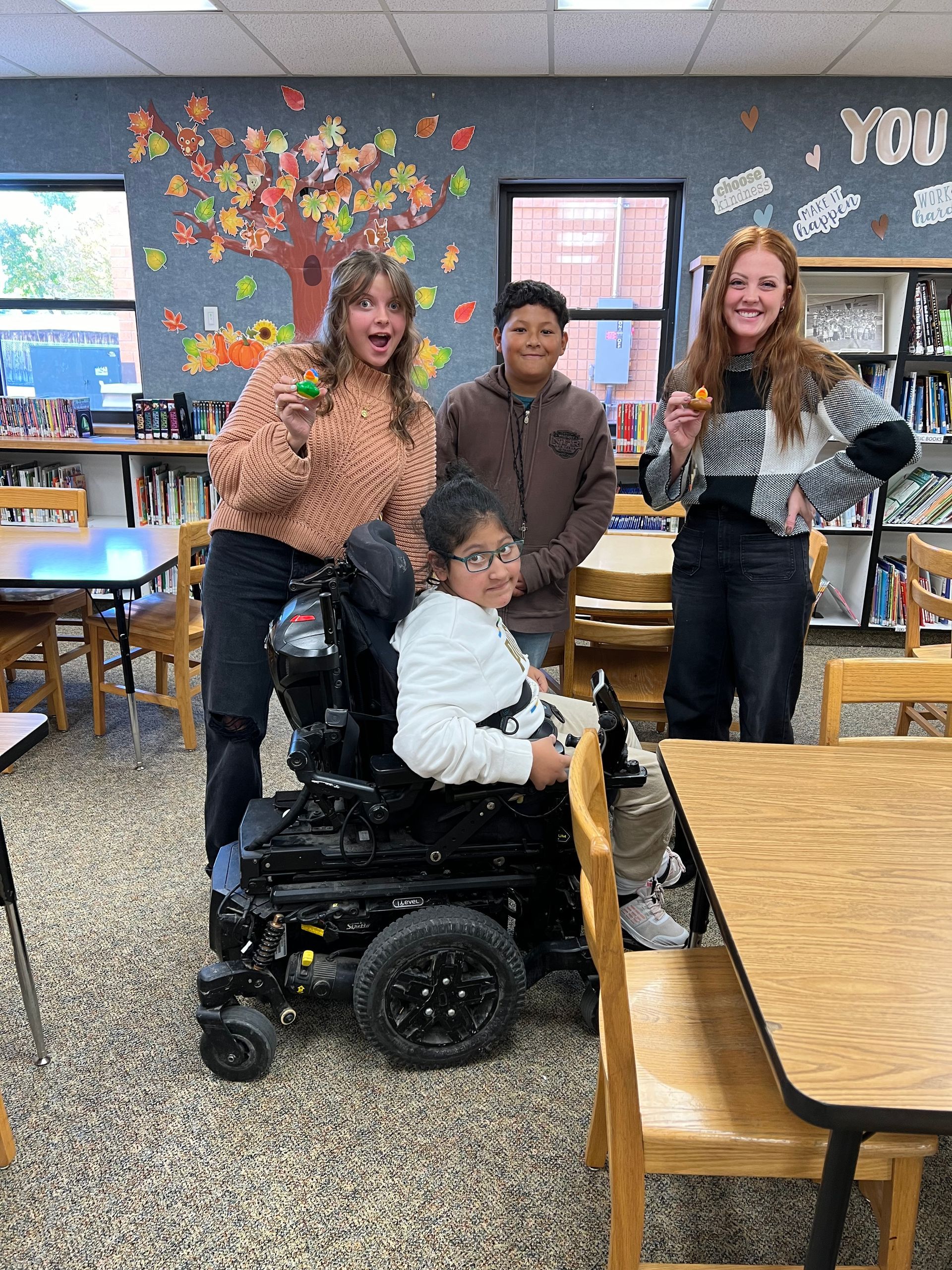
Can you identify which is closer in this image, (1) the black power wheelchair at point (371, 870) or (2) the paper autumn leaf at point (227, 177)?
(1) the black power wheelchair at point (371, 870)

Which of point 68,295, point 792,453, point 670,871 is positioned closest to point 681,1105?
point 670,871

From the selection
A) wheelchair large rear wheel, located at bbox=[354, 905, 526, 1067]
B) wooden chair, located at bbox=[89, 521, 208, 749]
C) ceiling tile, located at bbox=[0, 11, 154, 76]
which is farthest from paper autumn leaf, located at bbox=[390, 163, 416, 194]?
wheelchair large rear wheel, located at bbox=[354, 905, 526, 1067]

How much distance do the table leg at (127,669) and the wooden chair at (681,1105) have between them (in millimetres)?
2119

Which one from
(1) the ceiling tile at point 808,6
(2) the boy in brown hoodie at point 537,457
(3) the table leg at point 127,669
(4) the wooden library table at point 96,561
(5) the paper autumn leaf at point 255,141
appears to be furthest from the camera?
(5) the paper autumn leaf at point 255,141

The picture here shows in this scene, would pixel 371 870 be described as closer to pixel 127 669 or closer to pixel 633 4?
pixel 127 669

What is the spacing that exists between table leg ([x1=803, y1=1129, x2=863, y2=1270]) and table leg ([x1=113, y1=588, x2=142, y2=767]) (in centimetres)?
252

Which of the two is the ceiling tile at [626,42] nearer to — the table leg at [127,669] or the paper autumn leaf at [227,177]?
the paper autumn leaf at [227,177]

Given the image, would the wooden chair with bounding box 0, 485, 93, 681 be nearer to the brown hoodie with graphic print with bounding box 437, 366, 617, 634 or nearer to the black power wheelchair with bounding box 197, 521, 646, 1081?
the brown hoodie with graphic print with bounding box 437, 366, 617, 634

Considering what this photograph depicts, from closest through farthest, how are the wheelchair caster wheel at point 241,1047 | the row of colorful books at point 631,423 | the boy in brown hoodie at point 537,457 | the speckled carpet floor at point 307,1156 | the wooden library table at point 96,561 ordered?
the speckled carpet floor at point 307,1156, the wheelchair caster wheel at point 241,1047, the boy in brown hoodie at point 537,457, the wooden library table at point 96,561, the row of colorful books at point 631,423

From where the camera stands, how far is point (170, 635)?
9.89 ft

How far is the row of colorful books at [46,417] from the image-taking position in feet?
15.3

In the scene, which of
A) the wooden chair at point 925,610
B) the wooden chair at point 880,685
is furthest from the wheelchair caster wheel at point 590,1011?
the wooden chair at point 925,610

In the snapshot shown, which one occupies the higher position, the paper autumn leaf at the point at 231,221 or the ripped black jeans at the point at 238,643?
the paper autumn leaf at the point at 231,221

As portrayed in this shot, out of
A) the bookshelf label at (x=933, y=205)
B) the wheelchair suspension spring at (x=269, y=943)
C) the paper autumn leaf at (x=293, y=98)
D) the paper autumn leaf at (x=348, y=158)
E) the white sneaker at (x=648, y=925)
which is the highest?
the paper autumn leaf at (x=293, y=98)
